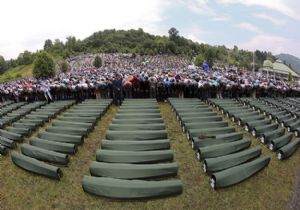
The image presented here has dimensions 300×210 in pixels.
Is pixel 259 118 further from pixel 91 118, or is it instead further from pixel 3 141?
pixel 3 141

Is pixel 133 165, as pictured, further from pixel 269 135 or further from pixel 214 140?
pixel 269 135

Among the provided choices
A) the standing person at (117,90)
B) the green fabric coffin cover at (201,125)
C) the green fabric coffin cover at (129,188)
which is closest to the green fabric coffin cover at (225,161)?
the green fabric coffin cover at (129,188)

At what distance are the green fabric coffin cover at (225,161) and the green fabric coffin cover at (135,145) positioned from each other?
10.6ft

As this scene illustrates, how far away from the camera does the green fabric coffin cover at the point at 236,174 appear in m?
19.6

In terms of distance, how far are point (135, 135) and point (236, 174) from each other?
766 cm

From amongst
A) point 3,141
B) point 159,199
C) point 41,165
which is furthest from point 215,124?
point 3,141

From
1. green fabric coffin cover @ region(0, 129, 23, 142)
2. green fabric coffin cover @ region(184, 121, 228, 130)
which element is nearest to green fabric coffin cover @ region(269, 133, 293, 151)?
green fabric coffin cover @ region(184, 121, 228, 130)

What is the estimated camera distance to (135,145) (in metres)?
22.6

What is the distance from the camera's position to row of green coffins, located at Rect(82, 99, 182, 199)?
18.2 m

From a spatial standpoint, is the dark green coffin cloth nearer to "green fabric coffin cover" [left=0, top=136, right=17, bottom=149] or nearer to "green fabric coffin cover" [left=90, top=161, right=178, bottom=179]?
"green fabric coffin cover" [left=0, top=136, right=17, bottom=149]

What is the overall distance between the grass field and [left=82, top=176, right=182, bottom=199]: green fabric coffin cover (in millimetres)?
424

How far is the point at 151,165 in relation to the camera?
65.8 ft

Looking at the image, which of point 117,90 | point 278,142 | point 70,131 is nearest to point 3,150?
point 70,131

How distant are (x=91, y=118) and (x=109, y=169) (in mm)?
11485
